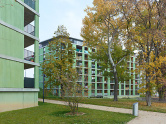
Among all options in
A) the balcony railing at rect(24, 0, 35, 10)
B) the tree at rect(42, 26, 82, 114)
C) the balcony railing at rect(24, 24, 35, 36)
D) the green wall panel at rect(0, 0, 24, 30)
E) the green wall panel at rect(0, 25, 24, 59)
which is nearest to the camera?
the green wall panel at rect(0, 25, 24, 59)

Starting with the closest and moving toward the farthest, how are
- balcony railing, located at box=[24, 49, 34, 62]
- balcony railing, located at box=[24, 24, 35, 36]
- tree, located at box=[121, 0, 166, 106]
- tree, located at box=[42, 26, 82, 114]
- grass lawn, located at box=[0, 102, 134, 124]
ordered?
grass lawn, located at box=[0, 102, 134, 124] → tree, located at box=[121, 0, 166, 106] → balcony railing, located at box=[24, 49, 34, 62] → balcony railing, located at box=[24, 24, 35, 36] → tree, located at box=[42, 26, 82, 114]

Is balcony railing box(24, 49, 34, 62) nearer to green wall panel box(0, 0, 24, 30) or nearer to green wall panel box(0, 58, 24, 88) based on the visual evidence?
green wall panel box(0, 58, 24, 88)

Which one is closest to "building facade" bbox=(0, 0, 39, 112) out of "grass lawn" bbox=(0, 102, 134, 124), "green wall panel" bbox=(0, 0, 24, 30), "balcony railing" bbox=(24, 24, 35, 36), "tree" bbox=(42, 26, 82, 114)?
"green wall panel" bbox=(0, 0, 24, 30)

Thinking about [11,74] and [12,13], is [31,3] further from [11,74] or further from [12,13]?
[11,74]

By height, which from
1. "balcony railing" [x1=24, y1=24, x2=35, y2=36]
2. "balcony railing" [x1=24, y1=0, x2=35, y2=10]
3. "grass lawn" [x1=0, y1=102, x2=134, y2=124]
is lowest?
"grass lawn" [x1=0, y1=102, x2=134, y2=124]

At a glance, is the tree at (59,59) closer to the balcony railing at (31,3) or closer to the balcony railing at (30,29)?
the balcony railing at (30,29)

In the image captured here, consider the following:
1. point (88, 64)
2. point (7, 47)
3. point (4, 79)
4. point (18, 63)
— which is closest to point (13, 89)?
point (4, 79)

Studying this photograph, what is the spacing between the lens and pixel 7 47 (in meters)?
14.9

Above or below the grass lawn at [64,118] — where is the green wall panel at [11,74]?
Result: above

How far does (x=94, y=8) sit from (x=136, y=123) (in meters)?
16.7

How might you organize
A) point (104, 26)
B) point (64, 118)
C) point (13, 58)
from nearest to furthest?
point (64, 118)
point (13, 58)
point (104, 26)

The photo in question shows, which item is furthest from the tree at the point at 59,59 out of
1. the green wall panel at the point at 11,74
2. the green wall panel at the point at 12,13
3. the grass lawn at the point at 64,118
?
the grass lawn at the point at 64,118

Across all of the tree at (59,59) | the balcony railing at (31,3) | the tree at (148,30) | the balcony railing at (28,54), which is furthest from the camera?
the tree at (59,59)

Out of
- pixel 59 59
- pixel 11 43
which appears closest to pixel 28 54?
pixel 11 43
